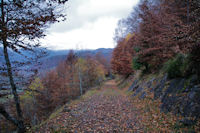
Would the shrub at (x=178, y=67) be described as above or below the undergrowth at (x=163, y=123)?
above

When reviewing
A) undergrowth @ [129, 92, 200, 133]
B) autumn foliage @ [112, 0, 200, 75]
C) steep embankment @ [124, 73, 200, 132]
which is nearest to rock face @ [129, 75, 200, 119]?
steep embankment @ [124, 73, 200, 132]

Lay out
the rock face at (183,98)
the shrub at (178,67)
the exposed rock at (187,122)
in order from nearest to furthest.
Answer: the exposed rock at (187,122)
the rock face at (183,98)
the shrub at (178,67)

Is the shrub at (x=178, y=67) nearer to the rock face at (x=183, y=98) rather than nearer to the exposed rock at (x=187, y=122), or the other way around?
the rock face at (x=183, y=98)

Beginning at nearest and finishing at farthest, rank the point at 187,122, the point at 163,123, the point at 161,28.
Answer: the point at 187,122, the point at 163,123, the point at 161,28

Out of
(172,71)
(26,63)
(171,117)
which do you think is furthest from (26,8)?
(172,71)

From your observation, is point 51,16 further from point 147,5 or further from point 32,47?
point 147,5

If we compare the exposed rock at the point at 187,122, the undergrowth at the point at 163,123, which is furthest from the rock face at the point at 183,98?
the undergrowth at the point at 163,123

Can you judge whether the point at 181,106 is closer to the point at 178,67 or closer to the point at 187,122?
the point at 187,122

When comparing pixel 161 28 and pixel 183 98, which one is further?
pixel 161 28

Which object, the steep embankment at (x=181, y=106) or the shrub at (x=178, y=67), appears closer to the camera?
the steep embankment at (x=181, y=106)

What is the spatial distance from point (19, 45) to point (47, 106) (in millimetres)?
18474

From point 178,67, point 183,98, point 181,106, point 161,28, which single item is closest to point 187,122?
point 181,106

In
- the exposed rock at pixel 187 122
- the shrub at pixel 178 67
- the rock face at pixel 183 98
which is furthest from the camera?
the shrub at pixel 178 67

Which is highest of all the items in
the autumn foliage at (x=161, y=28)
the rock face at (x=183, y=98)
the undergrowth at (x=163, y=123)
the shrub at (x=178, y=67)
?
the autumn foliage at (x=161, y=28)
